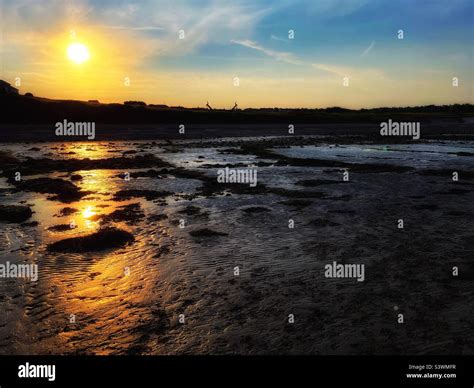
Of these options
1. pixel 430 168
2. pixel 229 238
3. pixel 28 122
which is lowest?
pixel 229 238

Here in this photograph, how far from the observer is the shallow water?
21.9ft

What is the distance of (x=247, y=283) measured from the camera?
8.85m

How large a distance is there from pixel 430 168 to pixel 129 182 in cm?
1804

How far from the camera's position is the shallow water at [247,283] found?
21.9 feet

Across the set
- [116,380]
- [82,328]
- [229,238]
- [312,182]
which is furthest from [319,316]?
[312,182]

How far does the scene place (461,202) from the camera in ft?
53.1

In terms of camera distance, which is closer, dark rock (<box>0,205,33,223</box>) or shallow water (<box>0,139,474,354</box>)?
shallow water (<box>0,139,474,354</box>)

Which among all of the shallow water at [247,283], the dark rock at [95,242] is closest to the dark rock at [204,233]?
the shallow water at [247,283]

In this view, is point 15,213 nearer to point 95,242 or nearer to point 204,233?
point 95,242

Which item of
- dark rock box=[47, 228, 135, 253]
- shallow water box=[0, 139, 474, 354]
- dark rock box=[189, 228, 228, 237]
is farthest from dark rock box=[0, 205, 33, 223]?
dark rock box=[189, 228, 228, 237]

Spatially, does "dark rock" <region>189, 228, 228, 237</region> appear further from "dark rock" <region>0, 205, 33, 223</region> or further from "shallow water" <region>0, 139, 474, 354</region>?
"dark rock" <region>0, 205, 33, 223</region>

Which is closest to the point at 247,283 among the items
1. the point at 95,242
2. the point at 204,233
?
the point at 204,233

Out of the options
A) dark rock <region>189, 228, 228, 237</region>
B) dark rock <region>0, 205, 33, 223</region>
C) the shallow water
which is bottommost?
the shallow water

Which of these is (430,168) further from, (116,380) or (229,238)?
(116,380)
